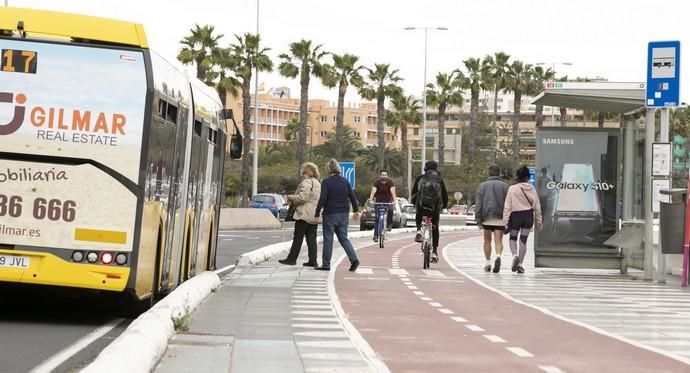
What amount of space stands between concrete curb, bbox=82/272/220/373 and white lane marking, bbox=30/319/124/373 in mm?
488

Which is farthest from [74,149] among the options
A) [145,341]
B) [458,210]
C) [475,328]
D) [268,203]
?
[458,210]

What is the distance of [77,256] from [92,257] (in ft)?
0.46

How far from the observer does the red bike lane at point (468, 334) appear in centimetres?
1085

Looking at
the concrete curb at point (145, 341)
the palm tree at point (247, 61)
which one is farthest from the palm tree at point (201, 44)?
the concrete curb at point (145, 341)

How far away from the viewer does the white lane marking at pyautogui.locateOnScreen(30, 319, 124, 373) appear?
999cm

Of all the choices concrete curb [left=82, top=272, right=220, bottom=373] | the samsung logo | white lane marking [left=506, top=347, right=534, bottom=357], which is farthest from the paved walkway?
the samsung logo

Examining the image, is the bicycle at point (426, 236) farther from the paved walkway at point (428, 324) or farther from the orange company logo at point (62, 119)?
the orange company logo at point (62, 119)

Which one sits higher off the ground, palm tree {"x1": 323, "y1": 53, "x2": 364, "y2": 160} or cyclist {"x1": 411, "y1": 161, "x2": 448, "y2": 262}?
palm tree {"x1": 323, "y1": 53, "x2": 364, "y2": 160}

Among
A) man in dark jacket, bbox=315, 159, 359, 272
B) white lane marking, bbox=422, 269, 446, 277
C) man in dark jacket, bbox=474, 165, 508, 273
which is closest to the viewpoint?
man in dark jacket, bbox=315, 159, 359, 272

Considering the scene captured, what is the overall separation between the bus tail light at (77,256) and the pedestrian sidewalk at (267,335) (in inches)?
47.8

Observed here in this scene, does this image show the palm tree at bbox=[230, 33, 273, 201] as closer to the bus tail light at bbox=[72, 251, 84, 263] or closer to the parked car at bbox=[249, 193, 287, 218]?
the parked car at bbox=[249, 193, 287, 218]

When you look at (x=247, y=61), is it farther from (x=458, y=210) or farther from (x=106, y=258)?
(x=106, y=258)

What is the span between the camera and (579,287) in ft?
70.4

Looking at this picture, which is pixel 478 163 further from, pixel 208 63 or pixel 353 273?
pixel 353 273
